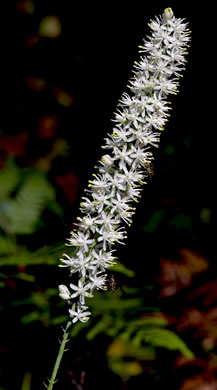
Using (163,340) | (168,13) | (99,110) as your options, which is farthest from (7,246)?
(168,13)

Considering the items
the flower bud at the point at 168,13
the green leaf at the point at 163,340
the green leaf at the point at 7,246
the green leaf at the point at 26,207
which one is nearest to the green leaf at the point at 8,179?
the green leaf at the point at 26,207

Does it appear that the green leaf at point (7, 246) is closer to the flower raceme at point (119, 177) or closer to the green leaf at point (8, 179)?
the green leaf at point (8, 179)

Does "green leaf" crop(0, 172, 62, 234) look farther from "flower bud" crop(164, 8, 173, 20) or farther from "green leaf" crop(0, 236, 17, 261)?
"flower bud" crop(164, 8, 173, 20)

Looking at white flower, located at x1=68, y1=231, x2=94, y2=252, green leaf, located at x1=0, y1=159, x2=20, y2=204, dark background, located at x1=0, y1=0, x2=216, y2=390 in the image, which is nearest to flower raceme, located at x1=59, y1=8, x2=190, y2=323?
white flower, located at x1=68, y1=231, x2=94, y2=252

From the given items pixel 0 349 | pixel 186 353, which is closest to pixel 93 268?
pixel 186 353

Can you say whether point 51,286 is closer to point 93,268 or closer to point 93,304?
point 93,304

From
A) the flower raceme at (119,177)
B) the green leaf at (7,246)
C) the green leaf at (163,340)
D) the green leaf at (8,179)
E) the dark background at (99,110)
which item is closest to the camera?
the flower raceme at (119,177)

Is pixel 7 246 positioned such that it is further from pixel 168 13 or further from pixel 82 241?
pixel 168 13

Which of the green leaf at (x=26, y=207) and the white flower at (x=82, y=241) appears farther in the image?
the green leaf at (x=26, y=207)
